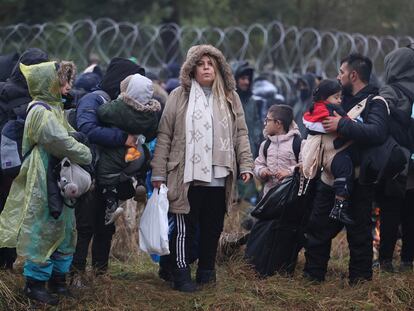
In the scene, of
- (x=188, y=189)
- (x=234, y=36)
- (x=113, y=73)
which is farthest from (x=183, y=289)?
(x=234, y=36)

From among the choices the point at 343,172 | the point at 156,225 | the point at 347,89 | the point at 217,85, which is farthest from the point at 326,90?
the point at 156,225

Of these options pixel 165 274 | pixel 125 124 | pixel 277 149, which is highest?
pixel 125 124

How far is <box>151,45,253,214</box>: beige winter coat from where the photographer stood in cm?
614

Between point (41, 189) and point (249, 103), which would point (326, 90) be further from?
point (249, 103)

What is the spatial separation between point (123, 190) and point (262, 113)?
5.13 m

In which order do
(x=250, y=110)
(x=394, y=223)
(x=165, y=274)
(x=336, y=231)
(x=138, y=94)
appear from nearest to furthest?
(x=138, y=94) < (x=336, y=231) < (x=165, y=274) < (x=394, y=223) < (x=250, y=110)

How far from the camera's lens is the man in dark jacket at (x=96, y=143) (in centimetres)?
600

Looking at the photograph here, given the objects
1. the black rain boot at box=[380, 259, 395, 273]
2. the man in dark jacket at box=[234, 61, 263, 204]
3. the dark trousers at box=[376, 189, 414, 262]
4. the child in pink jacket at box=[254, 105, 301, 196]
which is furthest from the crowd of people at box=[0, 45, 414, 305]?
the man in dark jacket at box=[234, 61, 263, 204]

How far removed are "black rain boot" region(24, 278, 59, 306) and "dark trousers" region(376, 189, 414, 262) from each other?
2.90 meters

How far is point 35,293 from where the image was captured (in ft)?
18.9

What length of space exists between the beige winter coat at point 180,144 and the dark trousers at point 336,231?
2.11 feet

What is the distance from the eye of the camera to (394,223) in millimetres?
7180

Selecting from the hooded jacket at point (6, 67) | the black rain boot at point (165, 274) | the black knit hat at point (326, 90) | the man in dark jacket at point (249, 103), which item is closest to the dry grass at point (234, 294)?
the black rain boot at point (165, 274)

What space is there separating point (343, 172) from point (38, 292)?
7.65 feet
